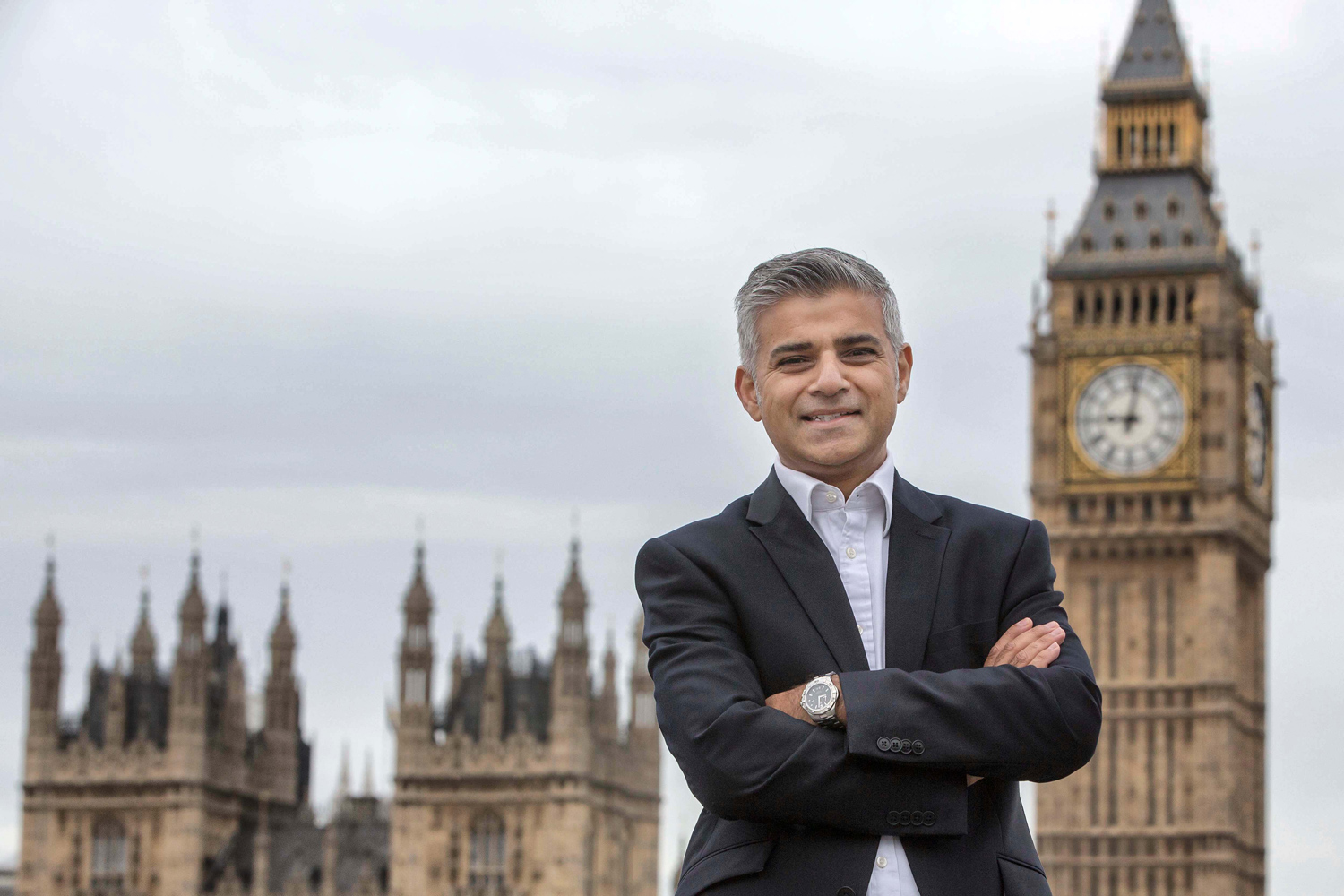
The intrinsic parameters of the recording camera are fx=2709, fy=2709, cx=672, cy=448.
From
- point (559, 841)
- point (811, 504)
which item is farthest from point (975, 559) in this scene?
point (559, 841)

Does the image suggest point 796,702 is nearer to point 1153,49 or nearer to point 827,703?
point 827,703

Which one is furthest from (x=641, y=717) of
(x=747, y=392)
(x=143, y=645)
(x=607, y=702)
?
(x=747, y=392)

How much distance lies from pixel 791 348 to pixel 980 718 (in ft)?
2.99

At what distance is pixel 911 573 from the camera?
574cm

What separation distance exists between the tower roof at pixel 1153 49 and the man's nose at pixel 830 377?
74.0 meters

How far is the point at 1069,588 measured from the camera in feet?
247

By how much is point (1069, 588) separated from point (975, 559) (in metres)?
70.4

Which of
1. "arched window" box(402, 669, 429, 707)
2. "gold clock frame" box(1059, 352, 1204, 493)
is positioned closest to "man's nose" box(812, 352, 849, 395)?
"arched window" box(402, 669, 429, 707)

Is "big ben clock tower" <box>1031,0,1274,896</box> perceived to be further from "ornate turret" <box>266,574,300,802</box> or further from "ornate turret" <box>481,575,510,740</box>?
"ornate turret" <box>266,574,300,802</box>

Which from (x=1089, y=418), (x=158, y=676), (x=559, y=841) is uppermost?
(x=1089, y=418)

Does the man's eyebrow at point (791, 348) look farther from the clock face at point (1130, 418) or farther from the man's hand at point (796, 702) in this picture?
the clock face at point (1130, 418)

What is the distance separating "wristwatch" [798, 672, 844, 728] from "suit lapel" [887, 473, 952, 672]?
167 mm

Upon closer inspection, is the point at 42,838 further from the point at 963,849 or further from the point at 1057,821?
the point at 963,849

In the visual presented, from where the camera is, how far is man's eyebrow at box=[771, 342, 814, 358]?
5.76 m
